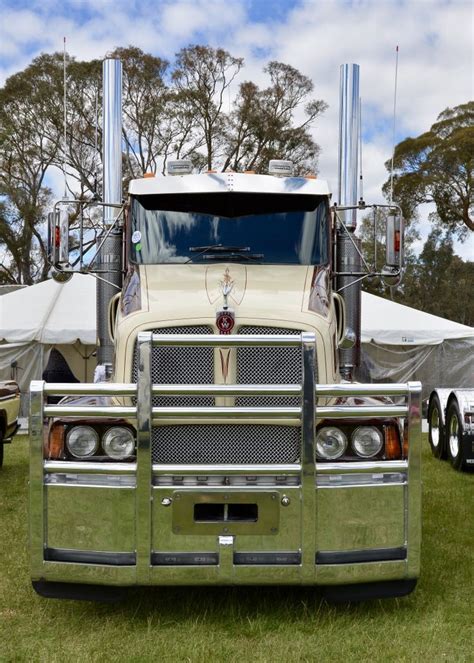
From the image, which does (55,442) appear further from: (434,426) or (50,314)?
(50,314)

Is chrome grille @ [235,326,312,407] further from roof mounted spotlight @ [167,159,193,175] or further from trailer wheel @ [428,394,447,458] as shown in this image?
trailer wheel @ [428,394,447,458]

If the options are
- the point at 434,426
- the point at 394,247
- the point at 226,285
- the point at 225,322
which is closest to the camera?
the point at 225,322

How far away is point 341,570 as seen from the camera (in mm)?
4465

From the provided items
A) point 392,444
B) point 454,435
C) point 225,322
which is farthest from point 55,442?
point 454,435

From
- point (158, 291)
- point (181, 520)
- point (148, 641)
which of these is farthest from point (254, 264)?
point (148, 641)

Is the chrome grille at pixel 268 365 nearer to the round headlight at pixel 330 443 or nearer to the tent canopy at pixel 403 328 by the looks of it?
the round headlight at pixel 330 443

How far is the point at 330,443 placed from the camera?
4.61 metres

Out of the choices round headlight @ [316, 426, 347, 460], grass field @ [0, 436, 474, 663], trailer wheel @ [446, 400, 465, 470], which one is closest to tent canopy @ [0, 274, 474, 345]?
trailer wheel @ [446, 400, 465, 470]

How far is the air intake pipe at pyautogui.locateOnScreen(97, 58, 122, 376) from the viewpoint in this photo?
6.44m

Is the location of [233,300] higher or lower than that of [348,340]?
higher

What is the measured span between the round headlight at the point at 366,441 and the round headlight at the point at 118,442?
1.39m

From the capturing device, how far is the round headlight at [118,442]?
456 centimetres

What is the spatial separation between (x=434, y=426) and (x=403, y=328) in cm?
596

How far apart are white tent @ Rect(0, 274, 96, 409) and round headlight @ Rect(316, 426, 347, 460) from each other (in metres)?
12.1
